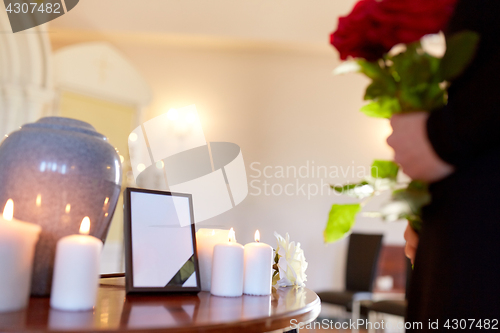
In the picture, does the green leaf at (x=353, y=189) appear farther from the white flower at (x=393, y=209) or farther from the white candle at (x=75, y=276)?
the white candle at (x=75, y=276)

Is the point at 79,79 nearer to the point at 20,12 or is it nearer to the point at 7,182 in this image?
the point at 20,12

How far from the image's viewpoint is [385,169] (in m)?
0.72

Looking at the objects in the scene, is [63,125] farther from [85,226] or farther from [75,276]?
[75,276]

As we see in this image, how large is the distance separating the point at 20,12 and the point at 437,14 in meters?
4.82

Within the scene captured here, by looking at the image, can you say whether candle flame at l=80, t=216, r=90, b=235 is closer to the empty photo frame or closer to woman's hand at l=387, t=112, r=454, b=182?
the empty photo frame

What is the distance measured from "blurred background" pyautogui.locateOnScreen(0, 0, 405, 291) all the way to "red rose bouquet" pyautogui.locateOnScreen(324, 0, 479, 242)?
13.5 feet

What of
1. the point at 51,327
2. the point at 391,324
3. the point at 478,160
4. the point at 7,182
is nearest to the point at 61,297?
the point at 51,327

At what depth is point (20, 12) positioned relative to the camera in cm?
441

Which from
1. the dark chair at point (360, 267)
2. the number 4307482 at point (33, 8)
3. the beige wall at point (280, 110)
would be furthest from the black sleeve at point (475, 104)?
the number 4307482 at point (33, 8)

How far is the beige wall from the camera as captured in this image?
16.1 feet

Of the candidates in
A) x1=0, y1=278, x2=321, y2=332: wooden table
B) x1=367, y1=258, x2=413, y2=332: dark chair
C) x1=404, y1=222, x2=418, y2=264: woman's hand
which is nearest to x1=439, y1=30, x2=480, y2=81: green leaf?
x1=404, y1=222, x2=418, y2=264: woman's hand

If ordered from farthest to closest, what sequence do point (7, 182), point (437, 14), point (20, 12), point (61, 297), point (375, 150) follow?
point (375, 150) < point (20, 12) < point (7, 182) < point (61, 297) < point (437, 14)

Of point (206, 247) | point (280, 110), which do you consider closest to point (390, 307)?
point (280, 110)

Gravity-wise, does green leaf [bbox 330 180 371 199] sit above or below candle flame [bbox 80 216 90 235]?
above
